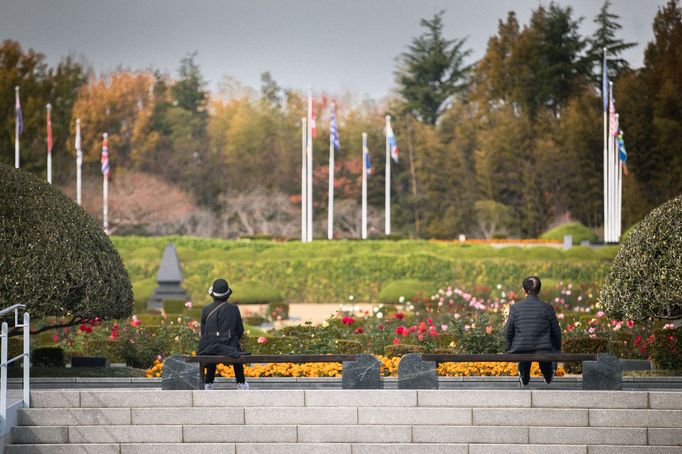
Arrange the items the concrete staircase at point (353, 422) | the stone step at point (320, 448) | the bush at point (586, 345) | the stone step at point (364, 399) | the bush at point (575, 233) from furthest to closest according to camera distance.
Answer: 1. the bush at point (575, 233)
2. the bush at point (586, 345)
3. the stone step at point (364, 399)
4. the concrete staircase at point (353, 422)
5. the stone step at point (320, 448)

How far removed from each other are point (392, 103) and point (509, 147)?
452 inches

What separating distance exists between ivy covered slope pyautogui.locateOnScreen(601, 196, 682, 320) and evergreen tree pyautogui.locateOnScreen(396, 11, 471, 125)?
50473 millimetres

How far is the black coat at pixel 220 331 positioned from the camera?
1370cm

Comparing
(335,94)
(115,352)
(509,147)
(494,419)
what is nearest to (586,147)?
(509,147)

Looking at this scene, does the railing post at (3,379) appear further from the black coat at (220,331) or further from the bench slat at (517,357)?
the bench slat at (517,357)

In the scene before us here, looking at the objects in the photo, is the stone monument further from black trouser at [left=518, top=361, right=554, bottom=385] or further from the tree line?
the tree line

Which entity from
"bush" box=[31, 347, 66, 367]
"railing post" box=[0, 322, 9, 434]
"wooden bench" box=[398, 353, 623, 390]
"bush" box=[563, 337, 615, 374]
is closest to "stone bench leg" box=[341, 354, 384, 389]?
"wooden bench" box=[398, 353, 623, 390]

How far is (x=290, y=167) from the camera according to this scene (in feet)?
219

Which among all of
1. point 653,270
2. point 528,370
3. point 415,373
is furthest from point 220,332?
point 653,270

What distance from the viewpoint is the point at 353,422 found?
12.7 m

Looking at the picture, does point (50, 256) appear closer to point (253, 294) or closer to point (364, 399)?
point (364, 399)

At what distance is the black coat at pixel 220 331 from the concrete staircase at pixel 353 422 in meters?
0.85

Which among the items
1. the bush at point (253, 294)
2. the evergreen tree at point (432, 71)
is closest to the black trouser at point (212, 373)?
the bush at point (253, 294)

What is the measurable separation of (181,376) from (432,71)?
55111 millimetres
